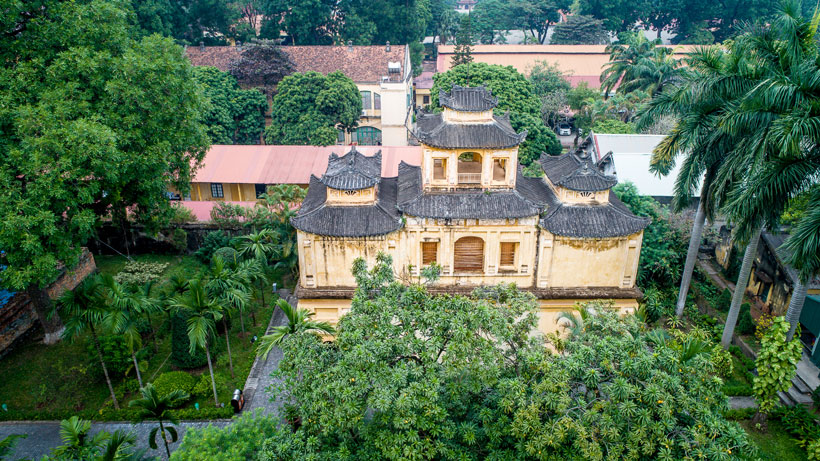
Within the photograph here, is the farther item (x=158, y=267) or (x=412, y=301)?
(x=158, y=267)

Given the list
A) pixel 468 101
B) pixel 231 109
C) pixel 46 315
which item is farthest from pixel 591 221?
pixel 231 109

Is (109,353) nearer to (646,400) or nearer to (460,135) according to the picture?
(460,135)

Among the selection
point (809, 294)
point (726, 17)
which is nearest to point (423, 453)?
point (809, 294)

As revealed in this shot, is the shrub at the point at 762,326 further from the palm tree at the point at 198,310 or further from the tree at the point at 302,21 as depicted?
the tree at the point at 302,21

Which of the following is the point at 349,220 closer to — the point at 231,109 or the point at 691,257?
the point at 691,257

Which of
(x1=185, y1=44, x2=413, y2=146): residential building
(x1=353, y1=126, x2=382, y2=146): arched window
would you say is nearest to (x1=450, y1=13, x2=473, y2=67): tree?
(x1=185, y1=44, x2=413, y2=146): residential building

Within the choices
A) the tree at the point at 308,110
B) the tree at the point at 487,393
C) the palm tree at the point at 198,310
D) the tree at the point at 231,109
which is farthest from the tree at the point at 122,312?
the tree at the point at 231,109
